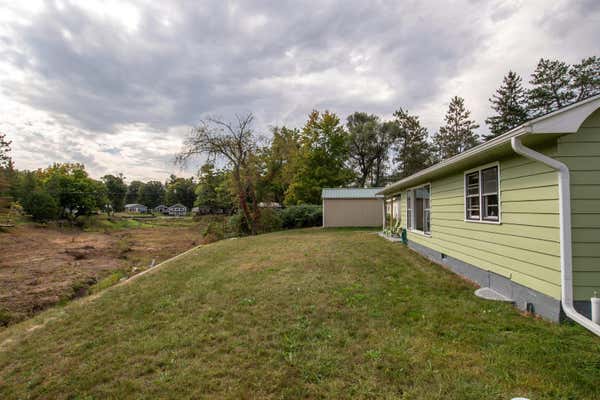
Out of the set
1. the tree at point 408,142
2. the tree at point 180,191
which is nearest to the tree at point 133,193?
the tree at point 180,191

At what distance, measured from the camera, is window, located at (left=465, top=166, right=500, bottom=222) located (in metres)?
4.79

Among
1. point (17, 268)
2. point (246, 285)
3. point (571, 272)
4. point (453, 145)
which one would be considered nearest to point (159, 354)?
point (246, 285)

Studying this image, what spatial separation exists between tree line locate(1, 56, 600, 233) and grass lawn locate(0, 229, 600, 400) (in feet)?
46.2

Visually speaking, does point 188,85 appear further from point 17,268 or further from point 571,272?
point 571,272

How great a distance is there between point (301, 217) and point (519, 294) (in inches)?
698

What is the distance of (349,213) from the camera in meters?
19.3

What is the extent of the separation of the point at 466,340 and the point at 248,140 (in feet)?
56.6

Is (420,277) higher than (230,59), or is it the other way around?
(230,59)

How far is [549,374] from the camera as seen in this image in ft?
7.88

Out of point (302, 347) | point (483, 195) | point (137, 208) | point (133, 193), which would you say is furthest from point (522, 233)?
point (133, 193)

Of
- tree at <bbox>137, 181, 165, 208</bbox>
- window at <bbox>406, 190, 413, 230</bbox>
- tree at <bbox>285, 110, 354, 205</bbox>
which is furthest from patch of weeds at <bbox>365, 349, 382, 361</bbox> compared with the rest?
tree at <bbox>137, 181, 165, 208</bbox>

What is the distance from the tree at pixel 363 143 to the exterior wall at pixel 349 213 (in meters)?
15.6

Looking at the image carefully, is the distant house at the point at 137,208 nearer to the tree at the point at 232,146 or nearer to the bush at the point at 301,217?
the bush at the point at 301,217

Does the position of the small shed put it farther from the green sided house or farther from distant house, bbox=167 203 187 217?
distant house, bbox=167 203 187 217
